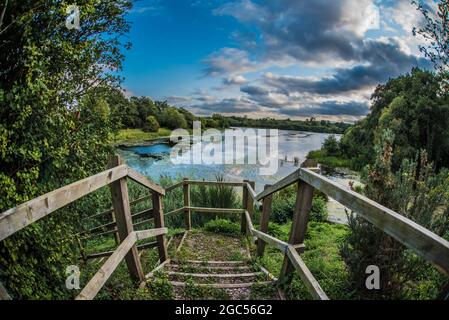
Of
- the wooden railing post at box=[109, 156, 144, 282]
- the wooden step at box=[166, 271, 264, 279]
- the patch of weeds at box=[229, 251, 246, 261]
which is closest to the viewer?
the wooden railing post at box=[109, 156, 144, 282]

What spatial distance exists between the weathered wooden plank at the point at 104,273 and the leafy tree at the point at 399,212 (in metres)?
2.20

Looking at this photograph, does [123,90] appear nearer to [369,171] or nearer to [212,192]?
[212,192]

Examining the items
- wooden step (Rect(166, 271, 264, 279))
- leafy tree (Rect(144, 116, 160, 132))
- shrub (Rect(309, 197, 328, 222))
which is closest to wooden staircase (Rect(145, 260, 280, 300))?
wooden step (Rect(166, 271, 264, 279))

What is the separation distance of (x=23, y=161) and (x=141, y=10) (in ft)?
14.5

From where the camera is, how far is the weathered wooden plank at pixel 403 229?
1.25 metres

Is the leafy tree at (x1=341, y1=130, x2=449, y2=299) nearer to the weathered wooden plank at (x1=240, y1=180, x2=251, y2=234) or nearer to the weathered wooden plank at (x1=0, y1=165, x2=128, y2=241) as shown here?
the weathered wooden plank at (x1=0, y1=165, x2=128, y2=241)

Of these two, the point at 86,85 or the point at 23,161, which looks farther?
the point at 86,85

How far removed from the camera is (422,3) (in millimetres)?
7762

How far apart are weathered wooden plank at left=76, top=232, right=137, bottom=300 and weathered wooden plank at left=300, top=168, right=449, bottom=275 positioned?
69.8 inches

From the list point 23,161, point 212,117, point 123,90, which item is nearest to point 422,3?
point 123,90

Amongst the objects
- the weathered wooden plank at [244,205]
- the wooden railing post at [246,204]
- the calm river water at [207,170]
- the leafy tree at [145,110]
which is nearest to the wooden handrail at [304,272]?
the wooden railing post at [246,204]

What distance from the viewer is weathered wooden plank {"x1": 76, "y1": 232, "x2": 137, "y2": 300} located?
6.76 ft

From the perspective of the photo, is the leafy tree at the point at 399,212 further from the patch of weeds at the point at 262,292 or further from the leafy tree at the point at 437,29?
the leafy tree at the point at 437,29
